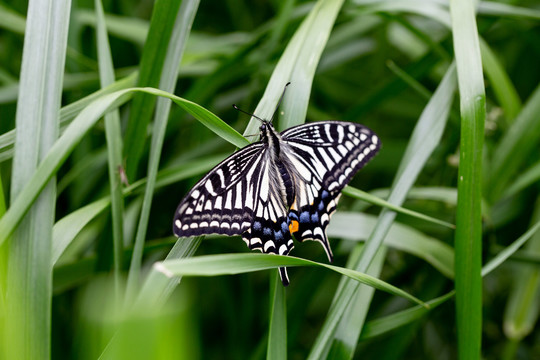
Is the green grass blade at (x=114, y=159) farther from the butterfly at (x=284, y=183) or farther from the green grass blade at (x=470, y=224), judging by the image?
the green grass blade at (x=470, y=224)

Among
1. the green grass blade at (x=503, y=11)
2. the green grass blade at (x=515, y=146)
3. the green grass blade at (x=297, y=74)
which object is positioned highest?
the green grass blade at (x=503, y=11)

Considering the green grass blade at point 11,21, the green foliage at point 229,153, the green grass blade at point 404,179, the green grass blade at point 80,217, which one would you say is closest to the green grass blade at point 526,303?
the green foliage at point 229,153

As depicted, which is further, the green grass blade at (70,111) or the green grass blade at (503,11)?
the green grass blade at (503,11)

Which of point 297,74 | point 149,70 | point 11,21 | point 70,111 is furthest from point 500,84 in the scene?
point 11,21

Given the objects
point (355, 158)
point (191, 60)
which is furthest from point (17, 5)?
point (355, 158)

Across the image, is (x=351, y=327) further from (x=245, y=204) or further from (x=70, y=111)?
(x=70, y=111)
